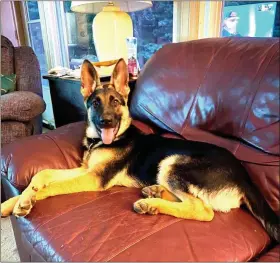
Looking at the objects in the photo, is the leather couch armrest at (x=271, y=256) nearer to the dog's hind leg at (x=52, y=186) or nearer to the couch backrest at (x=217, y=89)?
the couch backrest at (x=217, y=89)

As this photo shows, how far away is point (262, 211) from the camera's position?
3.33 feet

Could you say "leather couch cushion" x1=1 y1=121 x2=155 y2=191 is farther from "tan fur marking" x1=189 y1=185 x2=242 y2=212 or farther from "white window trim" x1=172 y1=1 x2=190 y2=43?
"white window trim" x1=172 y1=1 x2=190 y2=43

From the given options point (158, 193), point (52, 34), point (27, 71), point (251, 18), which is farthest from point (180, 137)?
point (52, 34)

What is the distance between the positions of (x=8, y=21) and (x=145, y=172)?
329cm

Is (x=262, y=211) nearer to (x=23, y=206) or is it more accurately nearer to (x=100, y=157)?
(x=100, y=157)

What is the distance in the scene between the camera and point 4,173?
124cm

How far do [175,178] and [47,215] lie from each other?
1.86ft

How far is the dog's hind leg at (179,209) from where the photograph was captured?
1.02 meters

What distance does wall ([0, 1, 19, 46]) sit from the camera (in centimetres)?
341

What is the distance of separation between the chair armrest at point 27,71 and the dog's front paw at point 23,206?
1.57 metres

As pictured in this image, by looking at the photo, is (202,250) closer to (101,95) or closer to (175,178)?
(175,178)

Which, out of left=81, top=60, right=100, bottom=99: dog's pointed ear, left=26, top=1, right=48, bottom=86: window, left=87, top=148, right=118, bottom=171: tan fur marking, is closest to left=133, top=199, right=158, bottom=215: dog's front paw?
left=87, top=148, right=118, bottom=171: tan fur marking

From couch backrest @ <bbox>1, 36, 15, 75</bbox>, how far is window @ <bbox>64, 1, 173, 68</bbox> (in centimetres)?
74

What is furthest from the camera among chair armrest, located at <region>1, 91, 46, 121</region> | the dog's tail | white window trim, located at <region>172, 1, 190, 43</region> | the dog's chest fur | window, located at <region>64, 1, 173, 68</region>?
window, located at <region>64, 1, 173, 68</region>
